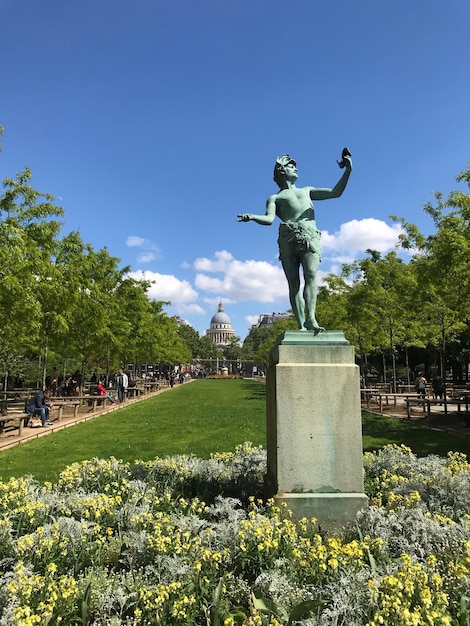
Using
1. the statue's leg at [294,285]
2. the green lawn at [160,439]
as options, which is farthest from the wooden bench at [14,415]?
the statue's leg at [294,285]

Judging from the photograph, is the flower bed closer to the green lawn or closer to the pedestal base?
Result: the pedestal base

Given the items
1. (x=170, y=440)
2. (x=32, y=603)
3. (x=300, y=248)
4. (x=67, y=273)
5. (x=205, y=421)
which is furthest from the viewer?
(x=67, y=273)

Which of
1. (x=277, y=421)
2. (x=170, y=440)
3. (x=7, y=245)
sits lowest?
(x=170, y=440)

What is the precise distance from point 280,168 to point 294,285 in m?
1.43

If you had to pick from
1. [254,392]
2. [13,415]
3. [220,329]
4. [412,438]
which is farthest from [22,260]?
[220,329]

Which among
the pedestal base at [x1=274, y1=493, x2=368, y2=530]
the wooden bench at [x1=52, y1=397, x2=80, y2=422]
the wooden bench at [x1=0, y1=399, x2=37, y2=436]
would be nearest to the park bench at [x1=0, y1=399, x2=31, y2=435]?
the wooden bench at [x1=0, y1=399, x2=37, y2=436]

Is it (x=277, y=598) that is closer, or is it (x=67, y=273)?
(x=277, y=598)

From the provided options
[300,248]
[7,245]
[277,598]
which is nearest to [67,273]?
[7,245]

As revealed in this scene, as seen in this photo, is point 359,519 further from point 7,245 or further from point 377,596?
point 7,245

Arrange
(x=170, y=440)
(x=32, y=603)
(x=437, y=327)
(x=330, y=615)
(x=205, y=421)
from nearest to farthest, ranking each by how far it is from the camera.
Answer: (x=330, y=615), (x=32, y=603), (x=170, y=440), (x=205, y=421), (x=437, y=327)

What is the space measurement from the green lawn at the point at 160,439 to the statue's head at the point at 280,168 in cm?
560

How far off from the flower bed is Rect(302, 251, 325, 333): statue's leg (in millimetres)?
2020

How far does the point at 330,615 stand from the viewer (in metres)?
2.89

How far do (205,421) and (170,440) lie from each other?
396cm
